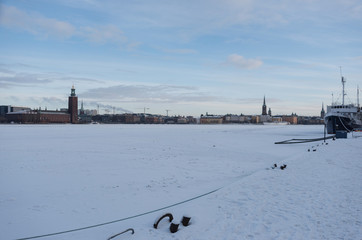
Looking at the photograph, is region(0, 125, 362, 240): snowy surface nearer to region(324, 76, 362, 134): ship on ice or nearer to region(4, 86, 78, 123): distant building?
region(324, 76, 362, 134): ship on ice

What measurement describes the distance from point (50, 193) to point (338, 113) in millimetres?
58934

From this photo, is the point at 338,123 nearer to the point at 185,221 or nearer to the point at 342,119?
the point at 342,119

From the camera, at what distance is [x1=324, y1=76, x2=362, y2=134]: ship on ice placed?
54.9 m

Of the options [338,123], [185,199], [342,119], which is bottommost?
[185,199]

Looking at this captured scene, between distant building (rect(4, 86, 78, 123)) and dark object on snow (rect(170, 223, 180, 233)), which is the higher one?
distant building (rect(4, 86, 78, 123))

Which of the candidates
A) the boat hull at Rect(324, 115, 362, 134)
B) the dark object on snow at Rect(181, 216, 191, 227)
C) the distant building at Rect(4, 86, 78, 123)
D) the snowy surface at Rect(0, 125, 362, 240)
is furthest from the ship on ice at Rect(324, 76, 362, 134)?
the distant building at Rect(4, 86, 78, 123)

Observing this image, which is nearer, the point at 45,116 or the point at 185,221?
the point at 185,221

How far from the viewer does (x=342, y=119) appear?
55.2 metres

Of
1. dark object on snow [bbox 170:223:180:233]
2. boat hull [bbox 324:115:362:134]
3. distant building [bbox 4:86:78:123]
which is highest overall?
distant building [bbox 4:86:78:123]

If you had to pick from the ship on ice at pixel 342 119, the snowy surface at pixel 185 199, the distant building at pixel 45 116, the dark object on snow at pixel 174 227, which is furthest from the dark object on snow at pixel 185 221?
Answer: the distant building at pixel 45 116

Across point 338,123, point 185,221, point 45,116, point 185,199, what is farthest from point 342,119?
point 45,116

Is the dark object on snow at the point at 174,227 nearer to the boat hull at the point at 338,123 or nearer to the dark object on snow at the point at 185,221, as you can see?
the dark object on snow at the point at 185,221

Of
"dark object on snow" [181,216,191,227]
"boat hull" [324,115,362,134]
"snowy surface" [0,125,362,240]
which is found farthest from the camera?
"boat hull" [324,115,362,134]

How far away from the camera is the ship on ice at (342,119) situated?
54.9 meters
